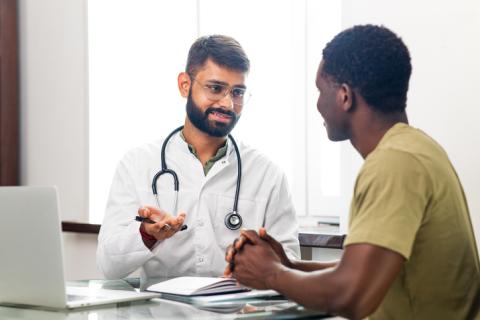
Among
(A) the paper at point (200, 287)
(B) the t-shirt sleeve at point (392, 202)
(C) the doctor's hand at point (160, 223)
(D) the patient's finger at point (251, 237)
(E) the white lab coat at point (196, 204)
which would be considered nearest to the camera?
(B) the t-shirt sleeve at point (392, 202)

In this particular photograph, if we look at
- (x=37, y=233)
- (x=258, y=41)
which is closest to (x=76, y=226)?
(x=258, y=41)

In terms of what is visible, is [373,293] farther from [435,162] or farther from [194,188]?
[194,188]

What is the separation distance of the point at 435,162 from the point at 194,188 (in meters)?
1.05

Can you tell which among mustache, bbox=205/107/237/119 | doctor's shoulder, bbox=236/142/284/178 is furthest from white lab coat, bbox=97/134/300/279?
mustache, bbox=205/107/237/119

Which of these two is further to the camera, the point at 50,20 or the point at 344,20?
the point at 50,20

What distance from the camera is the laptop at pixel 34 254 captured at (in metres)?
1.59

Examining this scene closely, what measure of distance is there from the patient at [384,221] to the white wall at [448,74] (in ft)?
1.83

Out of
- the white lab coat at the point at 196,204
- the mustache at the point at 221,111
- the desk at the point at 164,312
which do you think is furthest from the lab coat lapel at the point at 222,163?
the desk at the point at 164,312

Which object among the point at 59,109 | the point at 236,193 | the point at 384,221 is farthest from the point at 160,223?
the point at 59,109

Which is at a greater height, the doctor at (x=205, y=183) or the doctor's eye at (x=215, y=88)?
the doctor's eye at (x=215, y=88)

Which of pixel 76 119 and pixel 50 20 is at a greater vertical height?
pixel 50 20

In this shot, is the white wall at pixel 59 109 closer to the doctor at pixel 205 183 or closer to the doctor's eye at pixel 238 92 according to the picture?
the doctor at pixel 205 183

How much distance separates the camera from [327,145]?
2.87m

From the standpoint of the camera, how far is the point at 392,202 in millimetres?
1371
